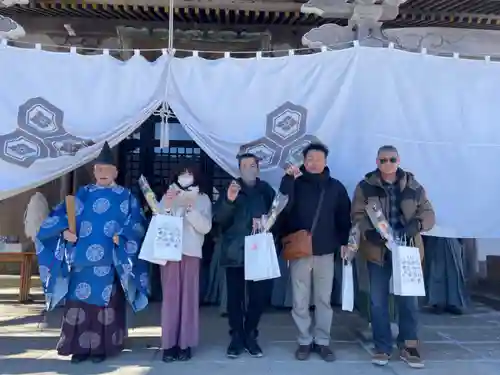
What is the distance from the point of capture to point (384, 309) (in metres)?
4.29

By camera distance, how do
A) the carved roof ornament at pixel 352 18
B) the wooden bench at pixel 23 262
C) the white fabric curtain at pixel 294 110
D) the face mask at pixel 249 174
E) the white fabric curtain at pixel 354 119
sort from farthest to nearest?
the wooden bench at pixel 23 262 → the carved roof ornament at pixel 352 18 → the white fabric curtain at pixel 354 119 → the white fabric curtain at pixel 294 110 → the face mask at pixel 249 174

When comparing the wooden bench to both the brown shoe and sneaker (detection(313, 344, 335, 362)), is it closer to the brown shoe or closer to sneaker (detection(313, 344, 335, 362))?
the brown shoe

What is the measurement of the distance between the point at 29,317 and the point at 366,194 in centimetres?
407

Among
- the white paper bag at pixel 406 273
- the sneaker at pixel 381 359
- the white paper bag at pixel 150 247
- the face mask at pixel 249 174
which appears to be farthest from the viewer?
the face mask at pixel 249 174

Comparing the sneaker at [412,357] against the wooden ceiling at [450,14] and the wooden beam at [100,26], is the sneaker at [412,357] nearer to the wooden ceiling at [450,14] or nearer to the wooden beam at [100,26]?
the wooden ceiling at [450,14]

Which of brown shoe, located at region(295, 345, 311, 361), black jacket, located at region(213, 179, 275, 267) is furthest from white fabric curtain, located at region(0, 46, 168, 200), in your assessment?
brown shoe, located at region(295, 345, 311, 361)

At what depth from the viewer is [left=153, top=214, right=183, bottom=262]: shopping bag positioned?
411 cm

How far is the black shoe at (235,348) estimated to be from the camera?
4406 millimetres

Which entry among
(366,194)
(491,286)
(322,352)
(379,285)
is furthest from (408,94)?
(491,286)

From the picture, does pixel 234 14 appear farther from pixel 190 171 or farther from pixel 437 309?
pixel 437 309

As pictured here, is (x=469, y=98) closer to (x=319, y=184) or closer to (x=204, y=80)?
(x=319, y=184)

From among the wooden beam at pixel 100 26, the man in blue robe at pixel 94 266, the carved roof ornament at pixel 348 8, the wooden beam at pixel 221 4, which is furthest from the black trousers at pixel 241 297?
the wooden beam at pixel 100 26

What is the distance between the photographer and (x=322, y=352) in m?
4.40

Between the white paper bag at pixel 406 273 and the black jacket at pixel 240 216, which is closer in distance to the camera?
the white paper bag at pixel 406 273
